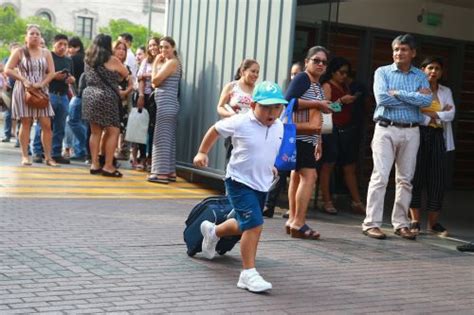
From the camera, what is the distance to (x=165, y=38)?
1120 centimetres

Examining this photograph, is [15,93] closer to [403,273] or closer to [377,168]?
[377,168]

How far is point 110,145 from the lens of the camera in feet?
36.6

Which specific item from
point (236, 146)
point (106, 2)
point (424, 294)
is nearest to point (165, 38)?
point (236, 146)

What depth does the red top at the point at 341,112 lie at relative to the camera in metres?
10.3

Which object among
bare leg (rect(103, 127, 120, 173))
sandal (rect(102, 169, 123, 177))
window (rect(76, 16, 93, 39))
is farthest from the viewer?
window (rect(76, 16, 93, 39))

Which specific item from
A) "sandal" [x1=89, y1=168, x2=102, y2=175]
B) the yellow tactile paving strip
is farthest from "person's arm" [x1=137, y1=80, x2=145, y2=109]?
"sandal" [x1=89, y1=168, x2=102, y2=175]

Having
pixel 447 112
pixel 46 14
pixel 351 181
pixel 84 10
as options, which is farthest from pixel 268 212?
pixel 84 10

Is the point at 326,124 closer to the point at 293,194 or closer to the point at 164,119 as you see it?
the point at 293,194

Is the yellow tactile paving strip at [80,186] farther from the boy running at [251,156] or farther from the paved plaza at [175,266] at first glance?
the boy running at [251,156]

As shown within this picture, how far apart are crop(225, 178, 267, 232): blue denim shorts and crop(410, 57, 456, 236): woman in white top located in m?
3.25

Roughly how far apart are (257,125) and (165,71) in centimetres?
521

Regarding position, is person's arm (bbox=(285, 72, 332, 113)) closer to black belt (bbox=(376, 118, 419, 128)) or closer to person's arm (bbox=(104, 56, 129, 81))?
black belt (bbox=(376, 118, 419, 128))

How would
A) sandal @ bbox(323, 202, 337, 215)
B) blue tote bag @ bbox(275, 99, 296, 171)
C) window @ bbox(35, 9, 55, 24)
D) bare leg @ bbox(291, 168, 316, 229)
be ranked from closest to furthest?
blue tote bag @ bbox(275, 99, 296, 171) → bare leg @ bbox(291, 168, 316, 229) → sandal @ bbox(323, 202, 337, 215) → window @ bbox(35, 9, 55, 24)

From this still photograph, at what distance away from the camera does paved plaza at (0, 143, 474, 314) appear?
5.36 m
